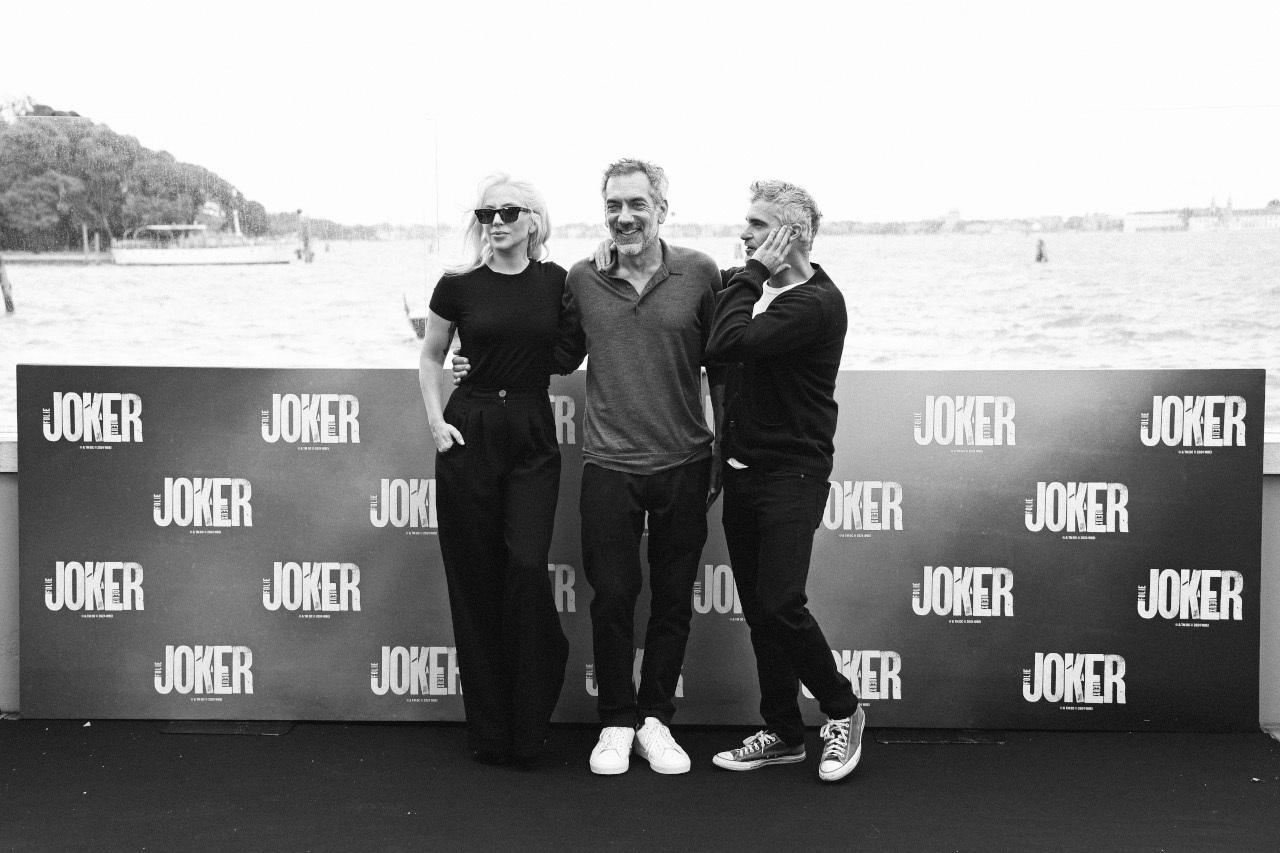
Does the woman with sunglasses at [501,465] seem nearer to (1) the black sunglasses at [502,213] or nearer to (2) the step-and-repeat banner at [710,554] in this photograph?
(1) the black sunglasses at [502,213]

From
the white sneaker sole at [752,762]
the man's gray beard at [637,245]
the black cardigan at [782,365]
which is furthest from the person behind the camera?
the white sneaker sole at [752,762]

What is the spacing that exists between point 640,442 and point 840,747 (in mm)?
1077

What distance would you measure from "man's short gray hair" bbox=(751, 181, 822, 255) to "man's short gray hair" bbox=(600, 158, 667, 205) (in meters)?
0.29

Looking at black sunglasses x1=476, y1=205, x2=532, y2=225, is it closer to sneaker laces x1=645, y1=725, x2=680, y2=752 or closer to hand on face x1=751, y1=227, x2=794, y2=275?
hand on face x1=751, y1=227, x2=794, y2=275

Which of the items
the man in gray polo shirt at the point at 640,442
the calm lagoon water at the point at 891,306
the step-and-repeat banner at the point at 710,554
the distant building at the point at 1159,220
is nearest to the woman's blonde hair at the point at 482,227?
the man in gray polo shirt at the point at 640,442

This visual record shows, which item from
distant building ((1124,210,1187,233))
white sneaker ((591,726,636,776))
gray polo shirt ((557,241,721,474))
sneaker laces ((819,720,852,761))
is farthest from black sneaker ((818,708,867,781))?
distant building ((1124,210,1187,233))

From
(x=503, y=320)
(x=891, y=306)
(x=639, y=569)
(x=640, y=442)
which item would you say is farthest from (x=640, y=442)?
(x=891, y=306)

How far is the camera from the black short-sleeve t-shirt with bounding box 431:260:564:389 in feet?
11.6

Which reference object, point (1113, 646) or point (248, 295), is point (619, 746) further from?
point (248, 295)

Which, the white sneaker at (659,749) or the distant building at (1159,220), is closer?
the white sneaker at (659,749)

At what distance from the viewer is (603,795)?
3.40 m

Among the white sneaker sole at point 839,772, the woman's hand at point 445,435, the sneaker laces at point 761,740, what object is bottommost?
the white sneaker sole at point 839,772

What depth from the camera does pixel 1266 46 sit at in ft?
15.3

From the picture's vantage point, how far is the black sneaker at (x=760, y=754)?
3.61m
